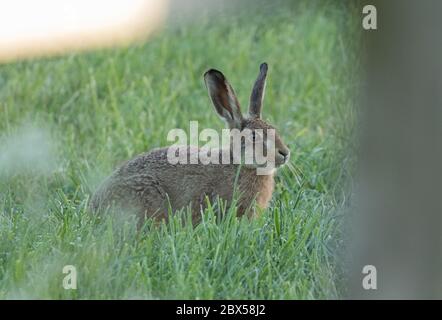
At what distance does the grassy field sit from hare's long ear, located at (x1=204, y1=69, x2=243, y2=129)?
0.43 meters

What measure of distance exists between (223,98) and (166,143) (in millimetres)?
817

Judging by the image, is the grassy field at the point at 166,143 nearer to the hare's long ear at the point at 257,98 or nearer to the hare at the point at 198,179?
the hare at the point at 198,179

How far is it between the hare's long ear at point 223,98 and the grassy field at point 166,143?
1.42 ft

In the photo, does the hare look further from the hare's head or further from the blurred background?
the blurred background

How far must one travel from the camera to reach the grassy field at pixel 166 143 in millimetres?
3975

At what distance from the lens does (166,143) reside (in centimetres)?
568

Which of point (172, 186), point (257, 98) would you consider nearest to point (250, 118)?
point (257, 98)

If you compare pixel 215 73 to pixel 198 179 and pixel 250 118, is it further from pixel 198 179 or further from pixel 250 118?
pixel 198 179

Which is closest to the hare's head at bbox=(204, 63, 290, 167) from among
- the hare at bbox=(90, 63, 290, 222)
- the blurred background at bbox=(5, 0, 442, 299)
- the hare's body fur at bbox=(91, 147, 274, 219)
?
the hare at bbox=(90, 63, 290, 222)

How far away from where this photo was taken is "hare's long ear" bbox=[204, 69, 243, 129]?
488 centimetres

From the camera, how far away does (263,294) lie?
3.96m

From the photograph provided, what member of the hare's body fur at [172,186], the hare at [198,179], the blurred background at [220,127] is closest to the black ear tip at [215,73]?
the hare at [198,179]

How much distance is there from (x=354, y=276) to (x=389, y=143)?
1.60ft
